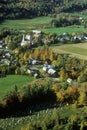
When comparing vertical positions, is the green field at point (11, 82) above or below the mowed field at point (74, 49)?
above

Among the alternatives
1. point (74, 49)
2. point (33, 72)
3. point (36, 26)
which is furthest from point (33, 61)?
point (36, 26)

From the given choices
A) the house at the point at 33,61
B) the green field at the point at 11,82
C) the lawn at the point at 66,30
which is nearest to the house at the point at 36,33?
the lawn at the point at 66,30

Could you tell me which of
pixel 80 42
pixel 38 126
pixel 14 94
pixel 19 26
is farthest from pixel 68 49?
pixel 38 126

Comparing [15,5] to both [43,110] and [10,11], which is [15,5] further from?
[43,110]

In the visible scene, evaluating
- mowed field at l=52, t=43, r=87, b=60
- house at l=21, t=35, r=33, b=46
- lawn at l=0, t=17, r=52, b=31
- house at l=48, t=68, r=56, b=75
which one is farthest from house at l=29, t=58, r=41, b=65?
lawn at l=0, t=17, r=52, b=31

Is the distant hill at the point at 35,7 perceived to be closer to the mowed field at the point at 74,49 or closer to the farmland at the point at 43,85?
the farmland at the point at 43,85

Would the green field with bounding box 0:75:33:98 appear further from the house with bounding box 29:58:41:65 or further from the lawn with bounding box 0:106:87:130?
the house with bounding box 29:58:41:65
